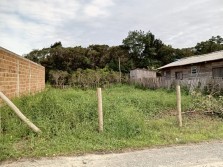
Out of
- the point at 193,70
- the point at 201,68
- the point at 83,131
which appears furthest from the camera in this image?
the point at 193,70

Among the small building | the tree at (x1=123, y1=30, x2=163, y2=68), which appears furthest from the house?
the tree at (x1=123, y1=30, x2=163, y2=68)

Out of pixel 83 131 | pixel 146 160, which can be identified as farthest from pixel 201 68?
pixel 146 160

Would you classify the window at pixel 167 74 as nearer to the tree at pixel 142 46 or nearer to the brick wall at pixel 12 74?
the tree at pixel 142 46

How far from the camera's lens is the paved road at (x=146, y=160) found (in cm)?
557

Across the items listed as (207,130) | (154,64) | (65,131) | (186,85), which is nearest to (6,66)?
(65,131)

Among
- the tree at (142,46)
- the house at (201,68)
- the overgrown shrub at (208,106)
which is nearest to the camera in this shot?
the overgrown shrub at (208,106)

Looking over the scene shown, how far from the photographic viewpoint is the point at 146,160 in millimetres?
5867

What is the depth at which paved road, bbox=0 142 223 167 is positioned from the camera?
18.3 feet

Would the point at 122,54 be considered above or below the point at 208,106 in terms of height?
above

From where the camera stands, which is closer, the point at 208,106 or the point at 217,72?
the point at 208,106

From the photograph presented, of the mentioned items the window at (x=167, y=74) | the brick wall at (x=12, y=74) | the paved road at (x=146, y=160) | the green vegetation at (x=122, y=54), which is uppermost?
the green vegetation at (x=122, y=54)

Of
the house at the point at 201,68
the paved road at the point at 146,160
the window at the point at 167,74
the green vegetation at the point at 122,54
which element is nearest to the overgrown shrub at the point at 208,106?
the paved road at the point at 146,160

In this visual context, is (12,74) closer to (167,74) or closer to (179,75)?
(179,75)

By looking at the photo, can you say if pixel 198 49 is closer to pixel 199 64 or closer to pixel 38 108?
pixel 199 64
